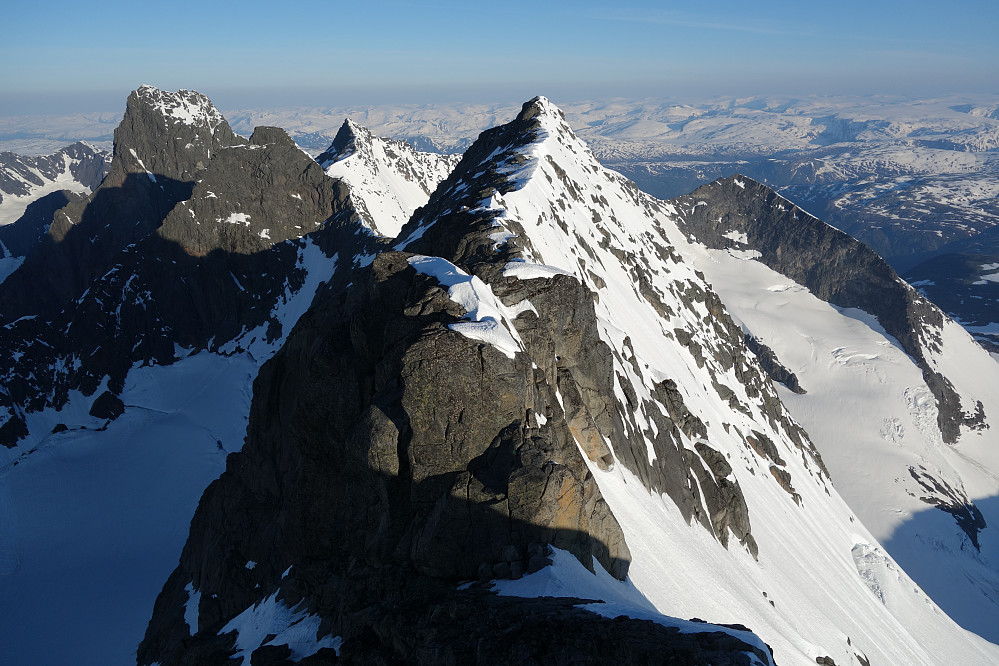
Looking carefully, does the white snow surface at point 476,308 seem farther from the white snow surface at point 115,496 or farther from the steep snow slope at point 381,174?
the steep snow slope at point 381,174

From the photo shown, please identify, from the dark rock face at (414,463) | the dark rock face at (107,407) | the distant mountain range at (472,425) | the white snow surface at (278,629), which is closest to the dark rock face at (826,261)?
the distant mountain range at (472,425)

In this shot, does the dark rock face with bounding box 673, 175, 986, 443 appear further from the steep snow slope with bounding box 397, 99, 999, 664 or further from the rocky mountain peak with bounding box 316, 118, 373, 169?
the rocky mountain peak with bounding box 316, 118, 373, 169

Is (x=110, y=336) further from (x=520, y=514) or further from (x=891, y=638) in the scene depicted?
(x=891, y=638)

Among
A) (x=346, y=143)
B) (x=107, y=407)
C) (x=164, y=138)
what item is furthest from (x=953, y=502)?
(x=164, y=138)

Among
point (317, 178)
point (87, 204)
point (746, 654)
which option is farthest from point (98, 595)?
point (87, 204)

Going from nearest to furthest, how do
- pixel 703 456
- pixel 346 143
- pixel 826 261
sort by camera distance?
pixel 703 456, pixel 826 261, pixel 346 143

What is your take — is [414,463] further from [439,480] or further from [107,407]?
[107,407]
